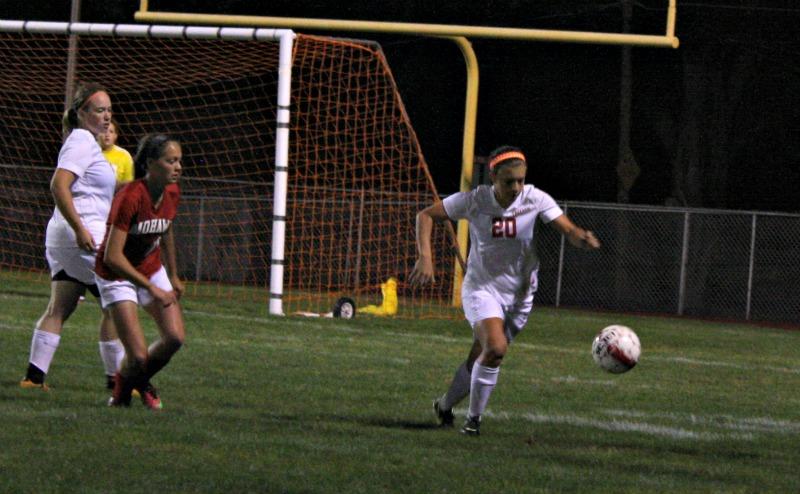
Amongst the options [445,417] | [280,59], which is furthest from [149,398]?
[280,59]

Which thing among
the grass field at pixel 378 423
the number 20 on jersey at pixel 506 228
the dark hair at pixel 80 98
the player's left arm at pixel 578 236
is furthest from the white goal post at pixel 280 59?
the player's left arm at pixel 578 236

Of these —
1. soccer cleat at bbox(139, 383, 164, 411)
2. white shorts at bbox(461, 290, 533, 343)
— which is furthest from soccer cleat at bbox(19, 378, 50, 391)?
white shorts at bbox(461, 290, 533, 343)

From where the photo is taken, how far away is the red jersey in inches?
316

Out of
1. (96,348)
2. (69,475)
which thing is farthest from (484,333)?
(96,348)

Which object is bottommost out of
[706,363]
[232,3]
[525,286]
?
[706,363]

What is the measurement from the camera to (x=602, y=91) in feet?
122

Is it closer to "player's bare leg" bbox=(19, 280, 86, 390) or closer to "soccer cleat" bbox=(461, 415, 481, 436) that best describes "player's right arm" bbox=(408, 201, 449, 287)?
"soccer cleat" bbox=(461, 415, 481, 436)

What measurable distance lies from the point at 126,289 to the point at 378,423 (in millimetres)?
1531

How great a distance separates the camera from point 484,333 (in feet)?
26.7

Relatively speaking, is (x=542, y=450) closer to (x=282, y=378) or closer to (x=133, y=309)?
A: (x=133, y=309)

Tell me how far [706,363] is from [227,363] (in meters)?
4.87

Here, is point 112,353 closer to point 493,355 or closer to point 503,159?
point 493,355

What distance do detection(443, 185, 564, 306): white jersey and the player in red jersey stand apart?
5.15ft

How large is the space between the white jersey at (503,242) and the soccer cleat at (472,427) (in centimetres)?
67
